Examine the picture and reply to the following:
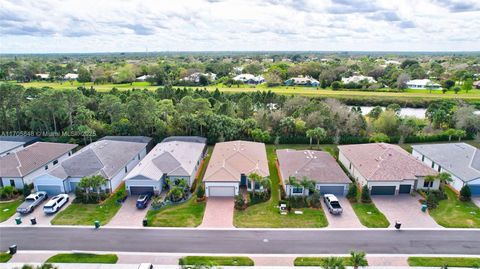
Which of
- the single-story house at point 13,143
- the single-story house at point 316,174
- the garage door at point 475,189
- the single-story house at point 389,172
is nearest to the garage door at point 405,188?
the single-story house at point 389,172

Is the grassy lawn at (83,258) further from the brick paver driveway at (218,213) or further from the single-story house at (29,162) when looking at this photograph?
the single-story house at (29,162)

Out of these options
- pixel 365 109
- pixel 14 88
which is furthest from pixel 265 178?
pixel 365 109

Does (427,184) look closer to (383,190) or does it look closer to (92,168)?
(383,190)

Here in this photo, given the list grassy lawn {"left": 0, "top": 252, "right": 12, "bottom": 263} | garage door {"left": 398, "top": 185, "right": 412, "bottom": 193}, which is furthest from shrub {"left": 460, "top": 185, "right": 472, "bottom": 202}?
grassy lawn {"left": 0, "top": 252, "right": 12, "bottom": 263}

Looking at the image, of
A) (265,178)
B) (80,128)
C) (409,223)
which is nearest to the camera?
(409,223)

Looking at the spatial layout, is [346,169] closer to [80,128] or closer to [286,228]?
[286,228]

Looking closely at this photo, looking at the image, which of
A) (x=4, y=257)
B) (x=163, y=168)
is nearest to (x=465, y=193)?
(x=163, y=168)

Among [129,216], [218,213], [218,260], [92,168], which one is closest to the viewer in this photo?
[218,260]
